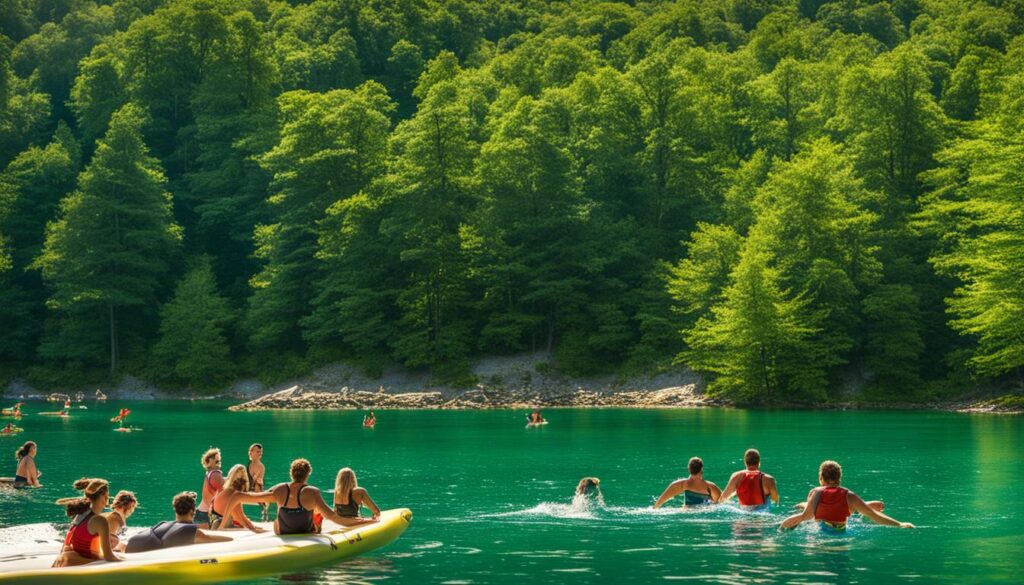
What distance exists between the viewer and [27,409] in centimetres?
6284

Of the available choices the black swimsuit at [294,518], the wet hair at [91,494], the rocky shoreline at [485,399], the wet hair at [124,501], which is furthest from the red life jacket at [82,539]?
the rocky shoreline at [485,399]

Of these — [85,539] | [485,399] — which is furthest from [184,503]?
[485,399]

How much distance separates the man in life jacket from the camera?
22.0 m

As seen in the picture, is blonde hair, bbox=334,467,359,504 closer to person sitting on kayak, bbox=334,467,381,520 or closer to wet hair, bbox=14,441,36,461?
person sitting on kayak, bbox=334,467,381,520

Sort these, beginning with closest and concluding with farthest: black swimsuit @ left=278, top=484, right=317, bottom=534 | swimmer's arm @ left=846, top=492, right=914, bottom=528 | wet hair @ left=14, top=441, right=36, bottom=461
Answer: black swimsuit @ left=278, top=484, right=317, bottom=534
swimmer's arm @ left=846, top=492, right=914, bottom=528
wet hair @ left=14, top=441, right=36, bottom=461

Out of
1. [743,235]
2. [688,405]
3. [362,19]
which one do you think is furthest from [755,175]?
[362,19]

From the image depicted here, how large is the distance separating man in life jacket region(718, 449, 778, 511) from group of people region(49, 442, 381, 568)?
6387 mm

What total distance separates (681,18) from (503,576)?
319 feet

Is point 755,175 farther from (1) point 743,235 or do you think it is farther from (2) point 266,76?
(2) point 266,76

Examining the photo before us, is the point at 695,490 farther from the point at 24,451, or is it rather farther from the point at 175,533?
the point at 24,451

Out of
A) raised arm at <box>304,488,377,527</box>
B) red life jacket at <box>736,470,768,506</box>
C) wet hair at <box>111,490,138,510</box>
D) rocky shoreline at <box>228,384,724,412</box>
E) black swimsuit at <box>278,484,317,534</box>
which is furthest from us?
rocky shoreline at <box>228,384,724,412</box>

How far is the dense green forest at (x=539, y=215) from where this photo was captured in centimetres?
6153

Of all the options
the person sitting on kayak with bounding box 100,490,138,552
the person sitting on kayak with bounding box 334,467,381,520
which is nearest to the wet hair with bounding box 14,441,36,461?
the person sitting on kayak with bounding box 100,490,138,552

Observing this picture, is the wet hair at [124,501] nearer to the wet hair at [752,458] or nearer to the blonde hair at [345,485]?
the blonde hair at [345,485]
